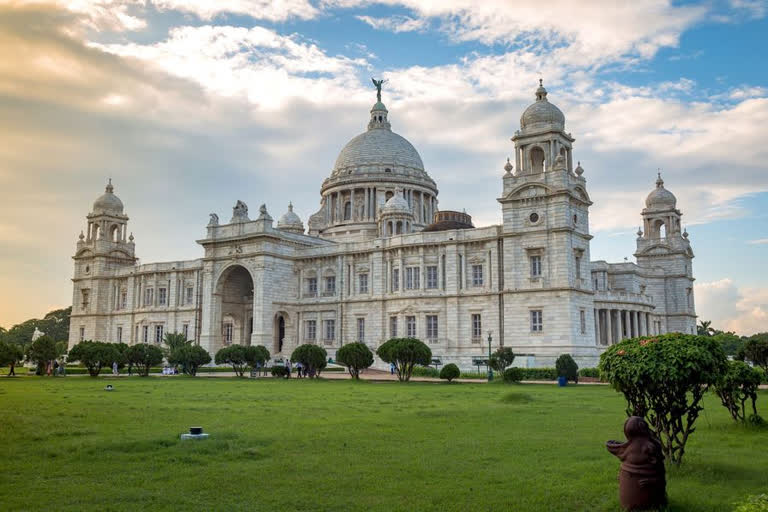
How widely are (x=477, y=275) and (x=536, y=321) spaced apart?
6.84 meters

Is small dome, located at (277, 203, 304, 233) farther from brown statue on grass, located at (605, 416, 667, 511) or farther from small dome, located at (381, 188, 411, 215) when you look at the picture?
brown statue on grass, located at (605, 416, 667, 511)

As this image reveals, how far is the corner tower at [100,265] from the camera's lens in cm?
8231

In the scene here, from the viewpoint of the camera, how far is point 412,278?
195ft

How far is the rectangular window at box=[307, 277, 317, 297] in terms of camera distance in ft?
216

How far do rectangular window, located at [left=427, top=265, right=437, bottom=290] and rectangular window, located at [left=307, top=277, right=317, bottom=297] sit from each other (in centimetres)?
1256

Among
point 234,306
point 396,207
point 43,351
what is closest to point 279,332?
point 234,306

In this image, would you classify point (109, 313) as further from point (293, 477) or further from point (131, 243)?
point (293, 477)

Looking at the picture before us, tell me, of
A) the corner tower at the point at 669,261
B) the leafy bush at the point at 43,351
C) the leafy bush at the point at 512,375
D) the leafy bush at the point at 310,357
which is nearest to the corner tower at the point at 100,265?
the leafy bush at the point at 43,351

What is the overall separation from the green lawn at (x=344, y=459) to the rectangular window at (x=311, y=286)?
4250 centimetres

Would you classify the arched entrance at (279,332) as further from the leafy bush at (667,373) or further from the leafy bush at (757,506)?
the leafy bush at (757,506)

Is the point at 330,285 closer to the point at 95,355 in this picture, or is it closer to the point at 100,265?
the point at 95,355

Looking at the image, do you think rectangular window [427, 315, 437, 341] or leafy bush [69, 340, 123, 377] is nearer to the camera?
leafy bush [69, 340, 123, 377]

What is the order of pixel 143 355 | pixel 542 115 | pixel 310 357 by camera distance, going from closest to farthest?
pixel 310 357, pixel 143 355, pixel 542 115

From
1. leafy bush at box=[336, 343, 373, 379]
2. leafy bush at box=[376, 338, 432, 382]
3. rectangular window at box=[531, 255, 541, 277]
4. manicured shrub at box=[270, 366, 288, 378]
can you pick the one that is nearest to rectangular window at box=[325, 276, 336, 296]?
manicured shrub at box=[270, 366, 288, 378]
